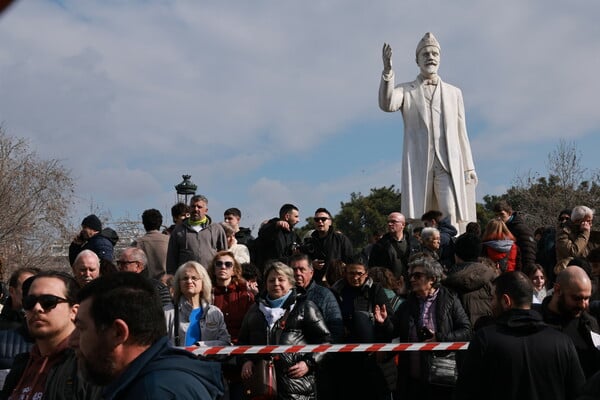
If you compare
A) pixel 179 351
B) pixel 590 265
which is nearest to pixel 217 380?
pixel 179 351

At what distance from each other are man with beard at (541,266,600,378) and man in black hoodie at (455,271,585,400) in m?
0.80

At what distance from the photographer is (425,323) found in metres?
7.68

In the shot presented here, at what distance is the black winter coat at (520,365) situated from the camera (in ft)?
17.1

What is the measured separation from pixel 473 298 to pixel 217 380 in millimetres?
5312

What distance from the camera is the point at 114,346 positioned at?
313 cm

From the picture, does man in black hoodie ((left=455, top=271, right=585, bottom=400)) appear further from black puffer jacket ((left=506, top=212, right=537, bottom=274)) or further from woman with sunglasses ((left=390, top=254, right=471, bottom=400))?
black puffer jacket ((left=506, top=212, right=537, bottom=274))

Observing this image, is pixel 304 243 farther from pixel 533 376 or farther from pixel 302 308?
pixel 533 376

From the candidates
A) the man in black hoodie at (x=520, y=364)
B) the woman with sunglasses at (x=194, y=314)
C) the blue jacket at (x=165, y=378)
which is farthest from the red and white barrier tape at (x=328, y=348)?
the blue jacket at (x=165, y=378)

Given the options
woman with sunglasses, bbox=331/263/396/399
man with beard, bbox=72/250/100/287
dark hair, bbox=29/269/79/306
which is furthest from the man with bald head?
dark hair, bbox=29/269/79/306

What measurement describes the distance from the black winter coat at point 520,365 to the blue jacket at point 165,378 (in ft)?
8.32

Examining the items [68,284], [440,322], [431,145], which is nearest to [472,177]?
[431,145]

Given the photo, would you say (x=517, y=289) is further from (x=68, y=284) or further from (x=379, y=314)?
(x=379, y=314)

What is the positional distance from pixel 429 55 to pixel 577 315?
1142 centimetres

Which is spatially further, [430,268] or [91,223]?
[91,223]
